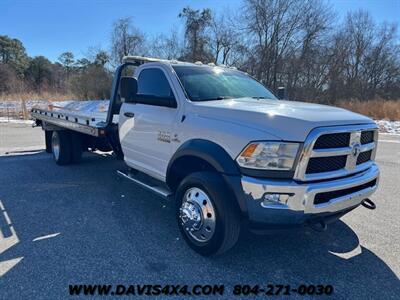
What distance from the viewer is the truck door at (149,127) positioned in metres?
3.99

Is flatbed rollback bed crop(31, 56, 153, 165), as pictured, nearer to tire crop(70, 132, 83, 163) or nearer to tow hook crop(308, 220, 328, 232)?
tire crop(70, 132, 83, 163)

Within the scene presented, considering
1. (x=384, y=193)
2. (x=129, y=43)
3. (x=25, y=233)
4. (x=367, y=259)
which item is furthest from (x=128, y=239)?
(x=129, y=43)

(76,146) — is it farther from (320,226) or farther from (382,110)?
(382,110)

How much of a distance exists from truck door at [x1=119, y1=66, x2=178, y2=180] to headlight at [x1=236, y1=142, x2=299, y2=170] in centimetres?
128

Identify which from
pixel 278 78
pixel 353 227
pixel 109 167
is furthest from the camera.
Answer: pixel 278 78

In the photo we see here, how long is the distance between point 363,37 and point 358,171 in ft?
134

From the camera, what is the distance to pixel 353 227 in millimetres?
4137

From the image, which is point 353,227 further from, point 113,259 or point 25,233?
point 25,233

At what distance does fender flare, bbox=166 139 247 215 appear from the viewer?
292 cm

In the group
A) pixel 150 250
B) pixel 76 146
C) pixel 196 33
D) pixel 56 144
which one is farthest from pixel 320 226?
pixel 196 33

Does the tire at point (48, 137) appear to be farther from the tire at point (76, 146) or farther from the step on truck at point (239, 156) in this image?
the step on truck at point (239, 156)

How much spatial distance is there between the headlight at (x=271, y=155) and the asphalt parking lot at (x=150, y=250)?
41.9 inches

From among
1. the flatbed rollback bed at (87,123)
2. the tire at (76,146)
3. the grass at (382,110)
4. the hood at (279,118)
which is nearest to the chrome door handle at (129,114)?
the flatbed rollback bed at (87,123)

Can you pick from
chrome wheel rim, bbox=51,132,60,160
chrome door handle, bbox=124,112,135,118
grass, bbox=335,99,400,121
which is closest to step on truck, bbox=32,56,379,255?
chrome door handle, bbox=124,112,135,118
